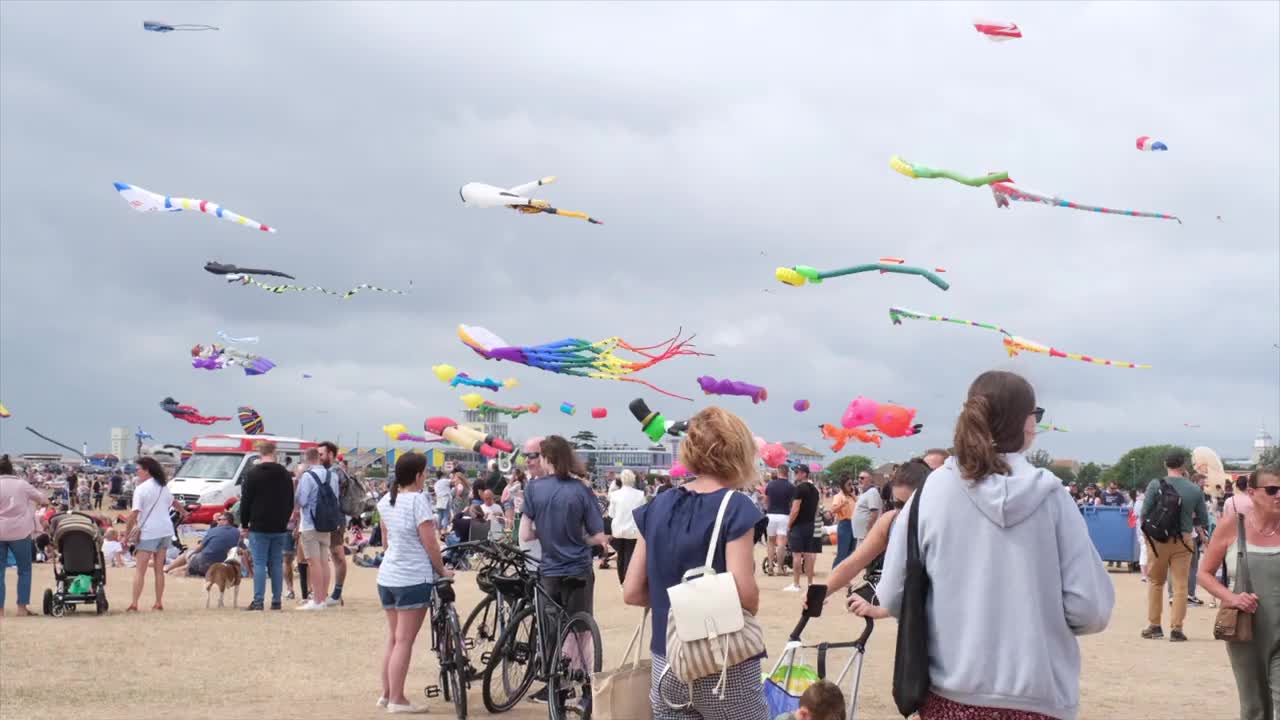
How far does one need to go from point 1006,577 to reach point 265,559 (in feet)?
42.2

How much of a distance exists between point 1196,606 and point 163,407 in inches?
1512

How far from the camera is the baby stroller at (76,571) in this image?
13.7 meters

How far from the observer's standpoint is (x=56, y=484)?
53156mm

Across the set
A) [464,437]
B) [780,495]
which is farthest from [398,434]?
[780,495]

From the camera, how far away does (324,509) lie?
14.2 metres

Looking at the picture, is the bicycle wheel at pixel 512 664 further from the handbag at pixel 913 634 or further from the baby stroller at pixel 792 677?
the handbag at pixel 913 634

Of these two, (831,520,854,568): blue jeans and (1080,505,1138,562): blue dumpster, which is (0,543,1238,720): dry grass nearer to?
(831,520,854,568): blue jeans

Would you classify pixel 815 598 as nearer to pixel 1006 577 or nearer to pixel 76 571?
pixel 1006 577

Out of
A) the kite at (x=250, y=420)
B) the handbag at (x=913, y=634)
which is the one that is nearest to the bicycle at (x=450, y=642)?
the handbag at (x=913, y=634)

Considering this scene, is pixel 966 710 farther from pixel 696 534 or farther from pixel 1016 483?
pixel 696 534

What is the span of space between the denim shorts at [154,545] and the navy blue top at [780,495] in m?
8.43

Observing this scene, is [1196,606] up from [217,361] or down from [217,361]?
down

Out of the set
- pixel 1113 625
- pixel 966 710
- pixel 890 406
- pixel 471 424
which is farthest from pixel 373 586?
pixel 471 424

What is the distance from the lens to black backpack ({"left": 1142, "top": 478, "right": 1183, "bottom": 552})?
1201 cm
